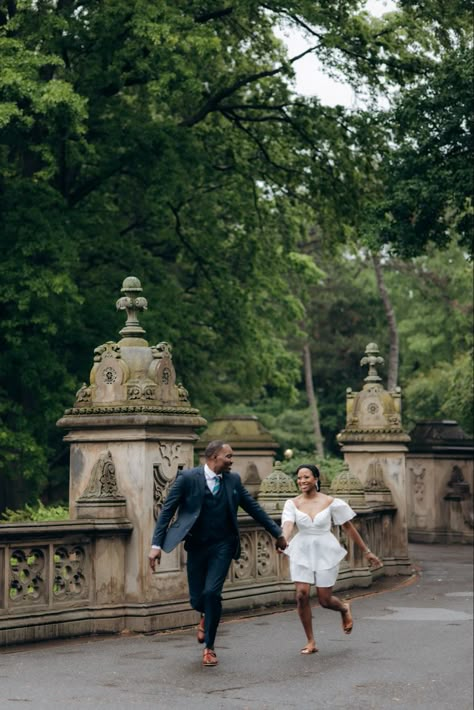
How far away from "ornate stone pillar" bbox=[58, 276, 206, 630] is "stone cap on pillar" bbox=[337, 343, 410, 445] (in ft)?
26.2

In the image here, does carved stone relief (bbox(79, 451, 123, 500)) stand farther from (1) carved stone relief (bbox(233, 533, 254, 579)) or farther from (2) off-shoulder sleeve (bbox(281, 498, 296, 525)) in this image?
(1) carved stone relief (bbox(233, 533, 254, 579))

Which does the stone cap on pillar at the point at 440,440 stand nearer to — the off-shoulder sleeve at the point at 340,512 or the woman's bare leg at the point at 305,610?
the off-shoulder sleeve at the point at 340,512

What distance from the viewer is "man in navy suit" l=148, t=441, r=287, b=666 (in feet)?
32.3

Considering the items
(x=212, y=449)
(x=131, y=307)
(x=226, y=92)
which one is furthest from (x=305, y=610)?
(x=226, y=92)

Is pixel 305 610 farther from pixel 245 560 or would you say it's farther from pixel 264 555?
pixel 264 555

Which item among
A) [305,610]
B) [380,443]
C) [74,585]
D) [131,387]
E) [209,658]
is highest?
[380,443]

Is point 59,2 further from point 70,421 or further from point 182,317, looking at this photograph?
point 70,421

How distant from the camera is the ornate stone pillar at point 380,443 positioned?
20312mm

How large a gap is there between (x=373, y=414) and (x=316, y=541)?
9.90 meters

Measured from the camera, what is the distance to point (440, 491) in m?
29.3

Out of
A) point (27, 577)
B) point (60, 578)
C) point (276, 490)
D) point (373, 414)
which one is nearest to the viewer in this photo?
point (27, 577)

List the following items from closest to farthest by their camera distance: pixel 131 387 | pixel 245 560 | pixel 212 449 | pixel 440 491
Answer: pixel 212 449 → pixel 131 387 → pixel 245 560 → pixel 440 491

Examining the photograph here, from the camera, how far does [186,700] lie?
8.48 metres

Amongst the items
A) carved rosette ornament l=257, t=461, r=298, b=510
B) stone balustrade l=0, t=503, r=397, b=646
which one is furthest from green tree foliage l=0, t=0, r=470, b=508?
stone balustrade l=0, t=503, r=397, b=646
